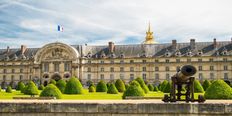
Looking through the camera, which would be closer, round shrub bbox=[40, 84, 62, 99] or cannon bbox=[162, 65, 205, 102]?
cannon bbox=[162, 65, 205, 102]

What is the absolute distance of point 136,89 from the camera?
22.1 metres

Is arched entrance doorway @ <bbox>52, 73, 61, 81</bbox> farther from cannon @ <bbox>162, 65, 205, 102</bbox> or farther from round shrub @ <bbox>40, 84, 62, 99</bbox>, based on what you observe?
cannon @ <bbox>162, 65, 205, 102</bbox>

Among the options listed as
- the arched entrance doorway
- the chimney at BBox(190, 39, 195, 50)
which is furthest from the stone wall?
the arched entrance doorway

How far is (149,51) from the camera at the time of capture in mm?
61281

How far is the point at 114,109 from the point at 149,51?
5370 centimetres

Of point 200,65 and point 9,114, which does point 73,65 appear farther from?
point 9,114

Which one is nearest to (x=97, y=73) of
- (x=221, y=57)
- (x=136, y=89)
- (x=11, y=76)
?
(x=11, y=76)

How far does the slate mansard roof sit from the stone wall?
5100 centimetres

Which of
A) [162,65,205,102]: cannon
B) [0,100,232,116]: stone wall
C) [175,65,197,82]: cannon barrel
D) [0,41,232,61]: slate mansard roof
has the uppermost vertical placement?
[0,41,232,61]: slate mansard roof

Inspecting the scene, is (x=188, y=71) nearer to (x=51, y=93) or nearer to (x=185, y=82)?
(x=185, y=82)

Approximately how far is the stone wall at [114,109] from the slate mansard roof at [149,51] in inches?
2008

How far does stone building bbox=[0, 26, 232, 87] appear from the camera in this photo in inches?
2251

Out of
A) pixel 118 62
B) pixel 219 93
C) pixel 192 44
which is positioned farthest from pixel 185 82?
pixel 192 44

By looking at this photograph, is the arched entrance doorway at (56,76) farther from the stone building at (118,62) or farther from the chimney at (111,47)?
the chimney at (111,47)
